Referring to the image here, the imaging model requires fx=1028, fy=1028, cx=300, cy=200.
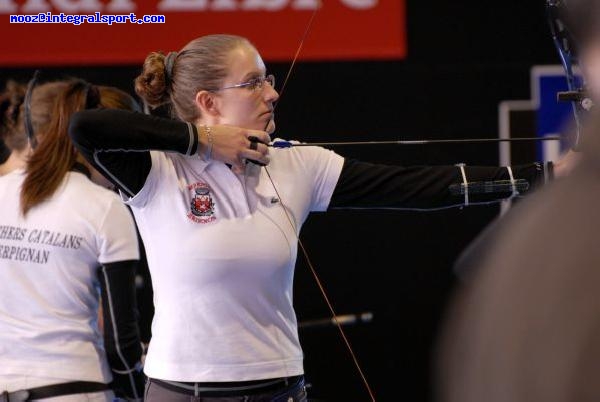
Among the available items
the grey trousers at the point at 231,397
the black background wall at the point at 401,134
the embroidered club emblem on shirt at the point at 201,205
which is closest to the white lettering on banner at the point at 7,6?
the black background wall at the point at 401,134

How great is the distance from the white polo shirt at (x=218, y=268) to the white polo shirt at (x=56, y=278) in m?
0.35

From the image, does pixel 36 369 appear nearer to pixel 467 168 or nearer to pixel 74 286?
pixel 74 286

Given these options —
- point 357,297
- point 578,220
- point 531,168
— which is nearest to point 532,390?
point 578,220

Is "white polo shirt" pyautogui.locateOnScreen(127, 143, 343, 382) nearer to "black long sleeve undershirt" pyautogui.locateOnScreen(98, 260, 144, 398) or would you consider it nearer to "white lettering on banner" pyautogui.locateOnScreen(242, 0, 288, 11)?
"black long sleeve undershirt" pyautogui.locateOnScreen(98, 260, 144, 398)

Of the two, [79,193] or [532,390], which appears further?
[79,193]

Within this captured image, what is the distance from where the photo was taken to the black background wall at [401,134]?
3387 millimetres

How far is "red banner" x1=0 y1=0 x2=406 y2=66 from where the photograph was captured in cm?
329

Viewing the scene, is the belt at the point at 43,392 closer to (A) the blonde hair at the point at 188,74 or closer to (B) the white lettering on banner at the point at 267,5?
(A) the blonde hair at the point at 188,74

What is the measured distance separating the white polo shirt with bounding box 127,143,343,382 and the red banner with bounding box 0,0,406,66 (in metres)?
1.37

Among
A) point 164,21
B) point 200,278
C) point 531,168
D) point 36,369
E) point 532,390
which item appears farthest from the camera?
point 164,21

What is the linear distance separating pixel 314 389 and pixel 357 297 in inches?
13.3

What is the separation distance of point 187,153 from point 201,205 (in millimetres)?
101

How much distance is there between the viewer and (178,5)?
3.29 meters

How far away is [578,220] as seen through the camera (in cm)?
77
